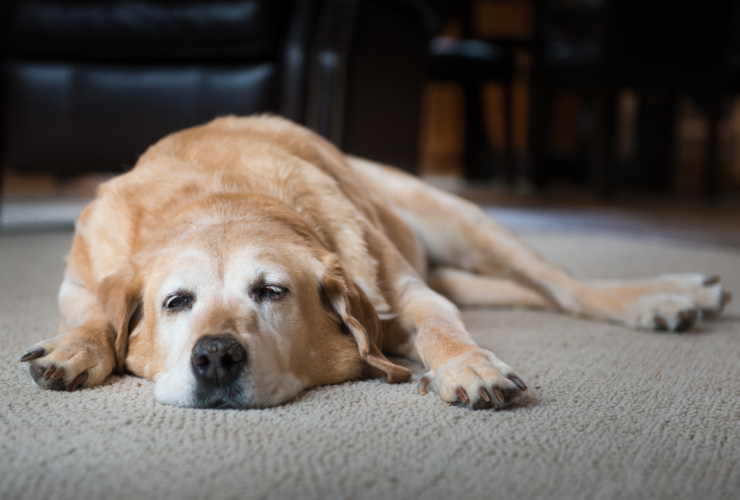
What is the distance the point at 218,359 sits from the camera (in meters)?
1.10

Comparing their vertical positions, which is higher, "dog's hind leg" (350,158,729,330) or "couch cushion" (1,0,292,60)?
"couch cushion" (1,0,292,60)

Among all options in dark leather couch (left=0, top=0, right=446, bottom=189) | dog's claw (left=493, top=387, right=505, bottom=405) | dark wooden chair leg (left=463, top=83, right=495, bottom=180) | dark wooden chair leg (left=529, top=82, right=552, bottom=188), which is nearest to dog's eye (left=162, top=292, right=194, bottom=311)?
dog's claw (left=493, top=387, right=505, bottom=405)

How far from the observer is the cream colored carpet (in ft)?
2.83

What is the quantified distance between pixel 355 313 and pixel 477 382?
313 mm

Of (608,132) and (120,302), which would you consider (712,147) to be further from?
(120,302)

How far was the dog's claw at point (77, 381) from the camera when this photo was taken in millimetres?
1208

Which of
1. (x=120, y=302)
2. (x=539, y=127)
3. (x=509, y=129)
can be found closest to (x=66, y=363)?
(x=120, y=302)

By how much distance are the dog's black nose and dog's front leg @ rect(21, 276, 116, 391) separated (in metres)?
0.26

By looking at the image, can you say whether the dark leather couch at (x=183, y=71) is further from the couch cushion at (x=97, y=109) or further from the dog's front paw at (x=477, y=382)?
the dog's front paw at (x=477, y=382)

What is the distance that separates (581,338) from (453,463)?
0.87 m

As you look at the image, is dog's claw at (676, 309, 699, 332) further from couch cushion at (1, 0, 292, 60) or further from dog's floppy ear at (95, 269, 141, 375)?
couch cushion at (1, 0, 292, 60)

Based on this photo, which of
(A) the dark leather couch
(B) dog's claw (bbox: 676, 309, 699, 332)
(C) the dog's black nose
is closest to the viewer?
(C) the dog's black nose

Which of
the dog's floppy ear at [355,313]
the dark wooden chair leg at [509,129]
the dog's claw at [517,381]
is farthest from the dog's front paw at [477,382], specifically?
the dark wooden chair leg at [509,129]

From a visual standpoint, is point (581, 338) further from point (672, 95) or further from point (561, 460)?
point (672, 95)
